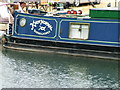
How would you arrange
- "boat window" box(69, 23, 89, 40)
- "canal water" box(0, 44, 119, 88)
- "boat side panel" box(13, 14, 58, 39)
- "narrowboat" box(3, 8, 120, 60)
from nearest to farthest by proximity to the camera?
"canal water" box(0, 44, 119, 88) → "narrowboat" box(3, 8, 120, 60) → "boat window" box(69, 23, 89, 40) → "boat side panel" box(13, 14, 58, 39)

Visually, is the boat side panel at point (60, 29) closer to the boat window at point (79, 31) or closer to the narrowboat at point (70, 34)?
the narrowboat at point (70, 34)

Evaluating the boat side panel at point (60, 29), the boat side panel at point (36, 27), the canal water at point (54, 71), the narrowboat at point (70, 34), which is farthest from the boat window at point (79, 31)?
the canal water at point (54, 71)

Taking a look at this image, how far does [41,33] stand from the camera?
94.8 feet

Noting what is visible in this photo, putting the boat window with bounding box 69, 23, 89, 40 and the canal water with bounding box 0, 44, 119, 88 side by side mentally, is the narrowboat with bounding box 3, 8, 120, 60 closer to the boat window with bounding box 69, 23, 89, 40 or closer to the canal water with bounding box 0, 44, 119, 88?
the boat window with bounding box 69, 23, 89, 40

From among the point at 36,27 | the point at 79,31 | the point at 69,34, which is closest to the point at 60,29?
the point at 69,34

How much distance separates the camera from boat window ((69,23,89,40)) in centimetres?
2782

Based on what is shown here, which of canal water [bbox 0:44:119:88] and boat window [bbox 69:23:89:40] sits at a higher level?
boat window [bbox 69:23:89:40]

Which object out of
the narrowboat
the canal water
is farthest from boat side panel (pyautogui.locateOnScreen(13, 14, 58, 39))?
the canal water

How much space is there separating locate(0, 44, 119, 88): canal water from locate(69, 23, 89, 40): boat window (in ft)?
4.13

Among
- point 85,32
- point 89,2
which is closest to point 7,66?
point 85,32

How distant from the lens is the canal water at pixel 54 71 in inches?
902

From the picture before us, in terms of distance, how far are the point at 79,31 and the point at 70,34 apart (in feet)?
1.91

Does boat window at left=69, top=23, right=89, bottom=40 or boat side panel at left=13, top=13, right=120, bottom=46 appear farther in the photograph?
boat window at left=69, top=23, right=89, bottom=40

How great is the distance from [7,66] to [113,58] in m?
5.92
